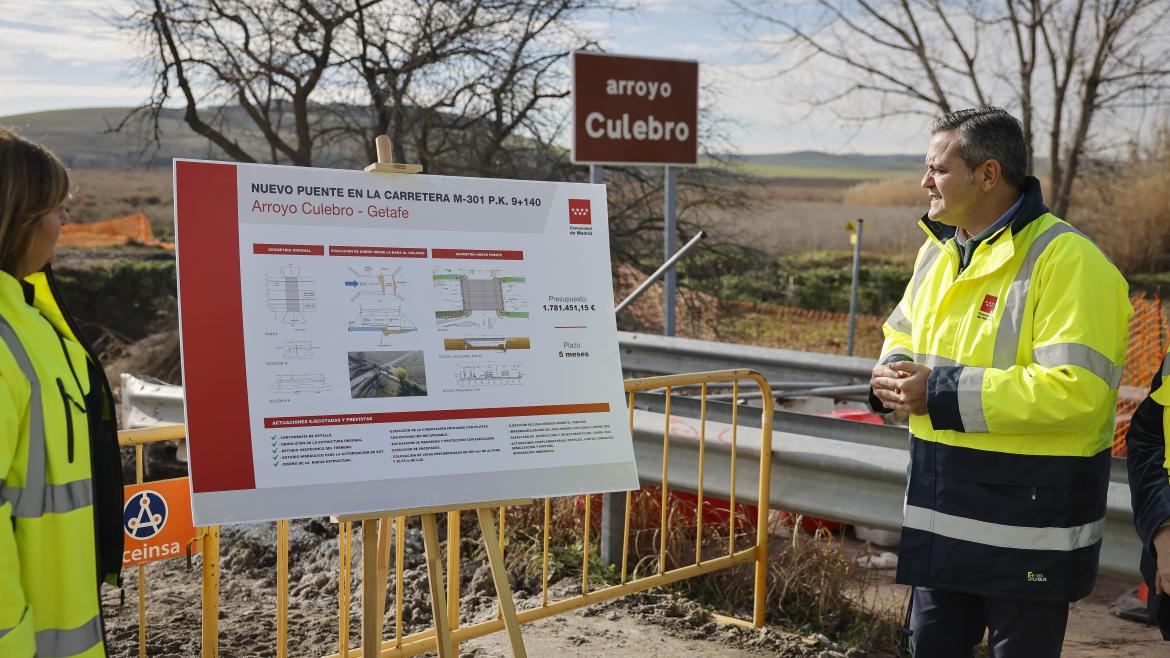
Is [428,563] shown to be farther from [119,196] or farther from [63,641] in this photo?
[119,196]

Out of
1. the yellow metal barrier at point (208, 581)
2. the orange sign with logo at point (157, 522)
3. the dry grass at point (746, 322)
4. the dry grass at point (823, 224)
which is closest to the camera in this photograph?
the orange sign with logo at point (157, 522)

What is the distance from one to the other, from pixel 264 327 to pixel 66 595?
35.1 inches

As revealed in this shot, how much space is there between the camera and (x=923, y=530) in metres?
3.00

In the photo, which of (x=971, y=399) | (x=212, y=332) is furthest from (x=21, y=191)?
(x=971, y=399)

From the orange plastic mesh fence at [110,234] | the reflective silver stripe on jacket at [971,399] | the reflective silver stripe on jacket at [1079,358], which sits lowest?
the reflective silver stripe on jacket at [971,399]

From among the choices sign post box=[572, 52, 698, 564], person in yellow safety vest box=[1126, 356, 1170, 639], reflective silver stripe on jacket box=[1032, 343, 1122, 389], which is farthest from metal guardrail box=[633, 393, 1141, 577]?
sign post box=[572, 52, 698, 564]

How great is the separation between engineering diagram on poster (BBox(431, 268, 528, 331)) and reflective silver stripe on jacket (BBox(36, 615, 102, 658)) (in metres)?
1.25

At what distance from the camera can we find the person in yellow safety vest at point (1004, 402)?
274 centimetres

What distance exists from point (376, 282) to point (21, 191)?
104 cm

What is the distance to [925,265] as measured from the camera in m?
3.23

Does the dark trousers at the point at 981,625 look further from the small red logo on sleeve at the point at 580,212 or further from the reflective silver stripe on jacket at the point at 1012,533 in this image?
the small red logo on sleeve at the point at 580,212

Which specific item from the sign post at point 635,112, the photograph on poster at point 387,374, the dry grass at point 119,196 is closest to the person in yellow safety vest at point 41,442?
the photograph on poster at point 387,374

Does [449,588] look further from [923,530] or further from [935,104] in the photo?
[935,104]

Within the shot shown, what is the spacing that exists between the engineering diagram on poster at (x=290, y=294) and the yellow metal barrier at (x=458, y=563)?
45 cm
